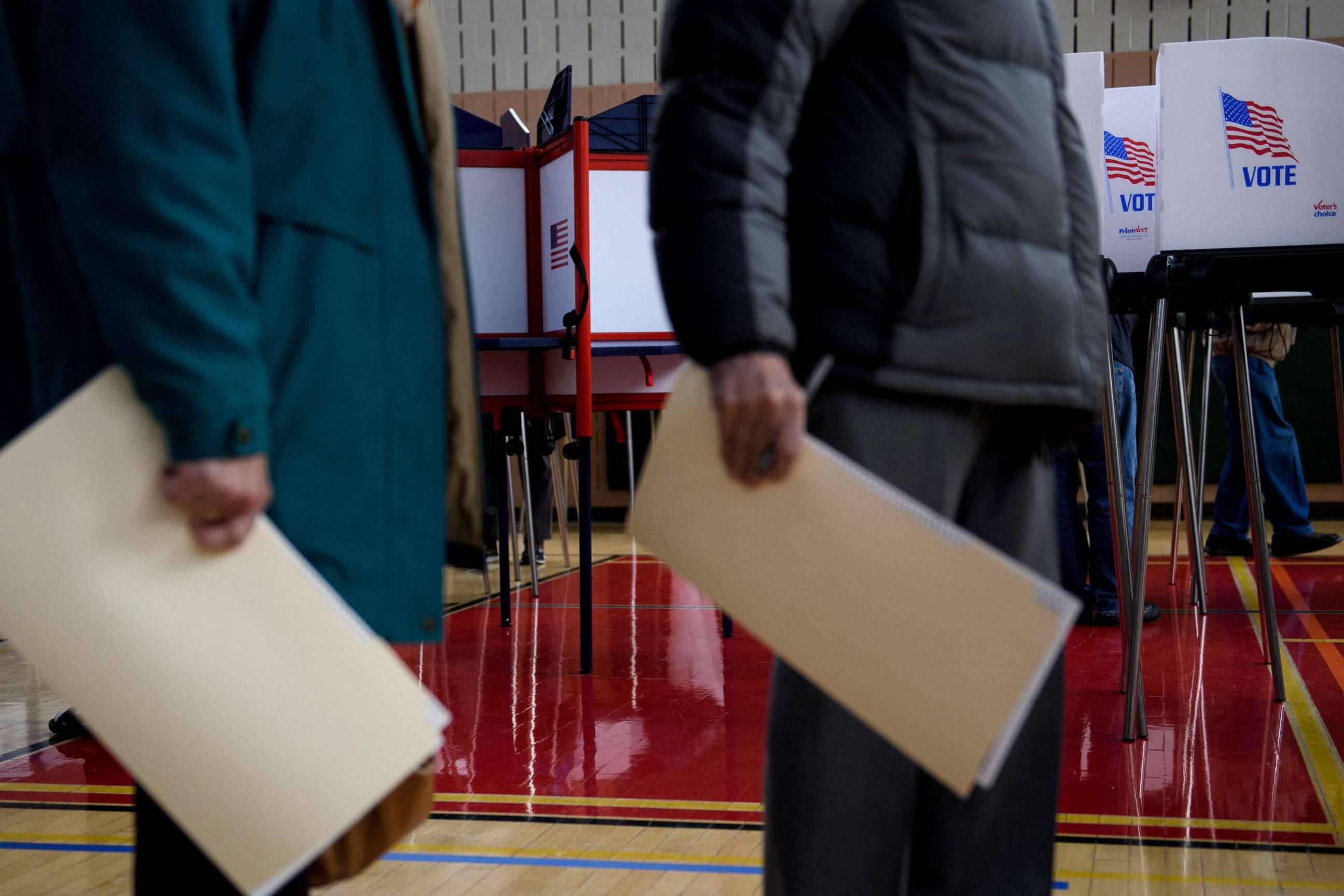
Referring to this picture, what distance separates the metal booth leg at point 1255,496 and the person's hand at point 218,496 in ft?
7.07

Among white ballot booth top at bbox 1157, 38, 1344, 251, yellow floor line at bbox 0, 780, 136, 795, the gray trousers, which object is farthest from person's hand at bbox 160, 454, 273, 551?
white ballot booth top at bbox 1157, 38, 1344, 251

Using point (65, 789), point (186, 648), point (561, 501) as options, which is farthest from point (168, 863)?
point (561, 501)

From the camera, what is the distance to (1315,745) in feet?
7.88

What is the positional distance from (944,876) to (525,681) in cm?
207

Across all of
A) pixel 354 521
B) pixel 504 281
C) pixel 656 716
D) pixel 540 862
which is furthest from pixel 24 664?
pixel 354 521

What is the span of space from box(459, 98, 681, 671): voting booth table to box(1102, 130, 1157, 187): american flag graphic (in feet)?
4.04

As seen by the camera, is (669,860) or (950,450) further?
(669,860)

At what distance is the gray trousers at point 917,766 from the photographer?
3.47 ft

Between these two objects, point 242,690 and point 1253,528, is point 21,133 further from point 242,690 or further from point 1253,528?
point 1253,528

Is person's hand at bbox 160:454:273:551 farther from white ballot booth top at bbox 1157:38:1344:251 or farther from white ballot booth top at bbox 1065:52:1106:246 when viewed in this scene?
white ballot booth top at bbox 1065:52:1106:246

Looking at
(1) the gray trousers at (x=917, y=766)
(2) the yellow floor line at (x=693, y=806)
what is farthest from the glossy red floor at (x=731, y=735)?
(1) the gray trousers at (x=917, y=766)

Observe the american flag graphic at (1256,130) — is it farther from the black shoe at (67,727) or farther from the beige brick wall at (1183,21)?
the beige brick wall at (1183,21)

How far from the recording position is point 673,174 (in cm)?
→ 100

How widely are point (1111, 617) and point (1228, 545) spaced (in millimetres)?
1597
